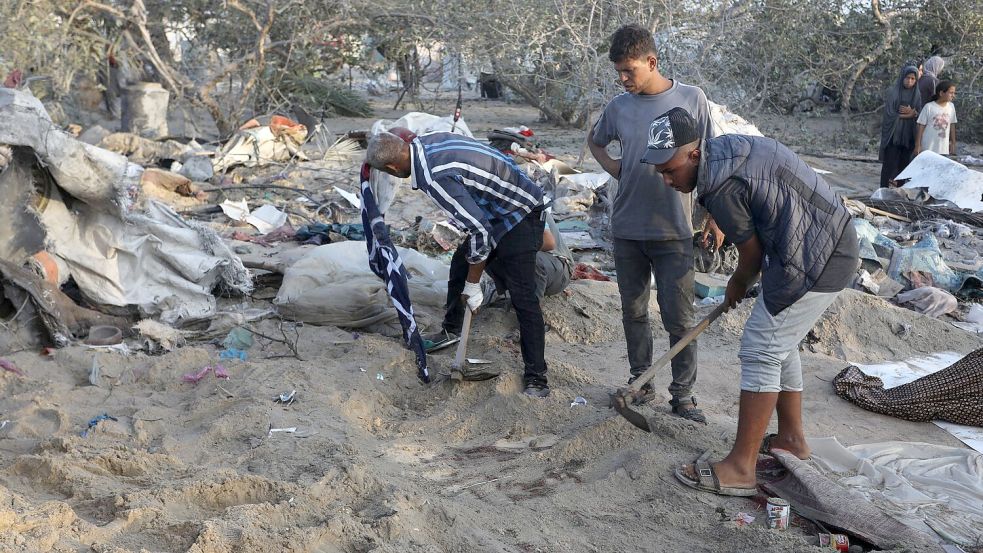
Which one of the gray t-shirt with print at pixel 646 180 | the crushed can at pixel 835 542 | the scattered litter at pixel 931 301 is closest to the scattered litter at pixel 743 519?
the crushed can at pixel 835 542

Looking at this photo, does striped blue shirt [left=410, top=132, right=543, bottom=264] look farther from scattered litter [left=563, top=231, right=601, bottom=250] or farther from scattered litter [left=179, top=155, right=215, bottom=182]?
scattered litter [left=179, top=155, right=215, bottom=182]

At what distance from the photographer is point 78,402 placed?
14.0 ft

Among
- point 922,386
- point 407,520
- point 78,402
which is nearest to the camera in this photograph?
point 407,520

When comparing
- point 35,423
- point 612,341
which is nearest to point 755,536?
point 612,341

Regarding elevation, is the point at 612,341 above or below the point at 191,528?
below

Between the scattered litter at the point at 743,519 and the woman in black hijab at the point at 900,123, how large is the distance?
26.3 ft

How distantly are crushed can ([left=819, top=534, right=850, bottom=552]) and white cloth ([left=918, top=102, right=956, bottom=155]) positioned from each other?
26.9ft

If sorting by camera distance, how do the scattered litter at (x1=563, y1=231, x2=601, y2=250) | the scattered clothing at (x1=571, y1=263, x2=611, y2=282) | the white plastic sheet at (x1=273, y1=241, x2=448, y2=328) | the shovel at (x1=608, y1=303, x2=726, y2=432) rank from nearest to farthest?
the shovel at (x1=608, y1=303, x2=726, y2=432) < the white plastic sheet at (x1=273, y1=241, x2=448, y2=328) < the scattered clothing at (x1=571, y1=263, x2=611, y2=282) < the scattered litter at (x1=563, y1=231, x2=601, y2=250)

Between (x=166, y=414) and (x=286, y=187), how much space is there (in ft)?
Answer: 17.5

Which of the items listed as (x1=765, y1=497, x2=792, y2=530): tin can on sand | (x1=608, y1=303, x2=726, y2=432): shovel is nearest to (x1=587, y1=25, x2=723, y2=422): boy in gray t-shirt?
(x1=608, y1=303, x2=726, y2=432): shovel

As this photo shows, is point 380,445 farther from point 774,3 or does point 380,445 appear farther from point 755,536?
point 774,3

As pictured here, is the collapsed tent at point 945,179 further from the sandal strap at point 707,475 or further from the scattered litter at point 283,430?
the scattered litter at point 283,430

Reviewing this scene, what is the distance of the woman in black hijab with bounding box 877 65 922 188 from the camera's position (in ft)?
33.3

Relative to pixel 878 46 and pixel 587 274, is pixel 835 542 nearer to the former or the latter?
pixel 587 274
